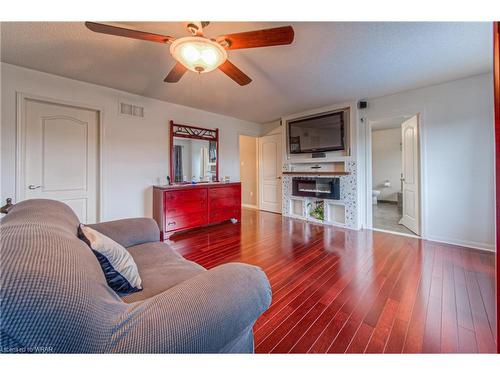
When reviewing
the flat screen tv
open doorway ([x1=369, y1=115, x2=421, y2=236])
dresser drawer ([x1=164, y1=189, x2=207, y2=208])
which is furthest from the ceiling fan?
open doorway ([x1=369, y1=115, x2=421, y2=236])

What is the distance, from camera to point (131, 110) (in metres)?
3.36

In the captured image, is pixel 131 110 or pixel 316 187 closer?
pixel 131 110

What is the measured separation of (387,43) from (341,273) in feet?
7.80

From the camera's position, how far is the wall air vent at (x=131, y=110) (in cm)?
327

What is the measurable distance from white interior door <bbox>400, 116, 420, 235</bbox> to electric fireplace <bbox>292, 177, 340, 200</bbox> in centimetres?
119

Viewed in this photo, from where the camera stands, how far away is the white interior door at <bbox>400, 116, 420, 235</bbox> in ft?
11.0

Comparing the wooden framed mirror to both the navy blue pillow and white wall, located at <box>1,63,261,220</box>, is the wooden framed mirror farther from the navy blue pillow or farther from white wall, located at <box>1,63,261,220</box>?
the navy blue pillow

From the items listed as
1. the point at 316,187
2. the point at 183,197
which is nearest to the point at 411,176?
the point at 316,187

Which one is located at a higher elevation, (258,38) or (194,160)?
(258,38)

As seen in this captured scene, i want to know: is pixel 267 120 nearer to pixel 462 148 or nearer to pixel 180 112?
pixel 180 112

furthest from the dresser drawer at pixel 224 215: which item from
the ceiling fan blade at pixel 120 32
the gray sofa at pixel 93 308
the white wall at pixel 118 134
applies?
the gray sofa at pixel 93 308

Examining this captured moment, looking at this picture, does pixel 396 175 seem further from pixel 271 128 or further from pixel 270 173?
pixel 271 128

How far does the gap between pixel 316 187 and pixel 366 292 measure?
8.97 ft

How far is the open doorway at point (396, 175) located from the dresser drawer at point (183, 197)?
334 centimetres
